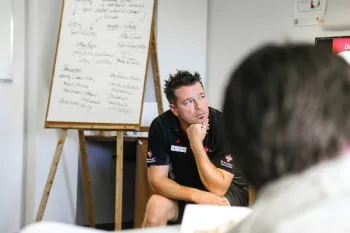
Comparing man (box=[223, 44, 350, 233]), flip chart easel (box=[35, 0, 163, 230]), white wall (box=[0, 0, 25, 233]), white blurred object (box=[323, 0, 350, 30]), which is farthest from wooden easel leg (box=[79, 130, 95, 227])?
man (box=[223, 44, 350, 233])

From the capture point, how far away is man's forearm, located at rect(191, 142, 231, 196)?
230cm

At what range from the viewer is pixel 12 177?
3297mm

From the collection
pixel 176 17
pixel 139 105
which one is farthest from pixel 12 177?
pixel 176 17

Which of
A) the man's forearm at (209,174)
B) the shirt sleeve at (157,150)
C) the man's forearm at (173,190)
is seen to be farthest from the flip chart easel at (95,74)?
the man's forearm at (209,174)

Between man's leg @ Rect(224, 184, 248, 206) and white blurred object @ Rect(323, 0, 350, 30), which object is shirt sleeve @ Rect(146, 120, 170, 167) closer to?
man's leg @ Rect(224, 184, 248, 206)

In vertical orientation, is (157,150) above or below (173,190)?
above

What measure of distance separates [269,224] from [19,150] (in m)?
2.97

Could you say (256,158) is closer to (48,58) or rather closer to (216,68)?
(48,58)

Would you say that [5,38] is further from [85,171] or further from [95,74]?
[85,171]

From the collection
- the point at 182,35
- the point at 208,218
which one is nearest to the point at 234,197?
the point at 208,218

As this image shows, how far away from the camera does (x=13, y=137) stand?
3.29 meters

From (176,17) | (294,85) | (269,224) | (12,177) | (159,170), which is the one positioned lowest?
(12,177)

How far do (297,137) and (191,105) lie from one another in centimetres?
185

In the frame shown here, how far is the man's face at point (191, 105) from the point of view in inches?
95.0
